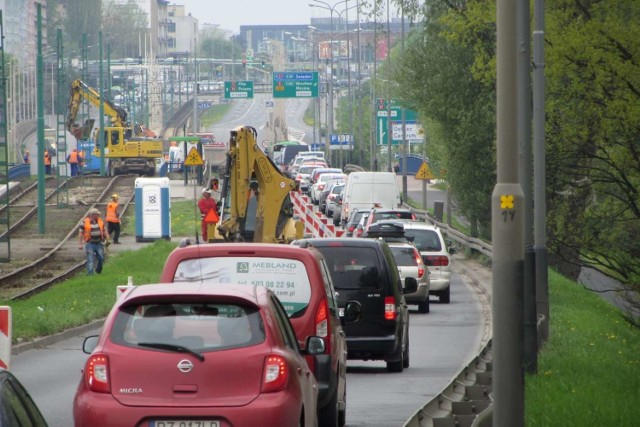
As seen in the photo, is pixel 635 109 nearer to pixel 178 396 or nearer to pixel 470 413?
pixel 470 413

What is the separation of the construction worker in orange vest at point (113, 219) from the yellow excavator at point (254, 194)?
9.05m

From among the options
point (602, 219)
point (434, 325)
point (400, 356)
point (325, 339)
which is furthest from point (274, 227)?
point (325, 339)

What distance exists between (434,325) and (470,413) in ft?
52.5

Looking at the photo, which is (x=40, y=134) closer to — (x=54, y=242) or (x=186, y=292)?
(x=54, y=242)

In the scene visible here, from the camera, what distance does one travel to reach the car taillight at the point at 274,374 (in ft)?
32.2

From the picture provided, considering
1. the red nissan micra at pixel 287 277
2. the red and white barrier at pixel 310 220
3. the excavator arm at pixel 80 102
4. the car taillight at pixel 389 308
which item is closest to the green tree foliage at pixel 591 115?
the car taillight at pixel 389 308

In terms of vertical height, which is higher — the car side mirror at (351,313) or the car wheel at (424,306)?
the car side mirror at (351,313)

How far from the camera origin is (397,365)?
1991 centimetres

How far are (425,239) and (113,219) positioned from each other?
1351cm

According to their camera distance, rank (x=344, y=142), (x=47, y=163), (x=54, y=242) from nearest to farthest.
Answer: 1. (x=54, y=242)
2. (x=47, y=163)
3. (x=344, y=142)

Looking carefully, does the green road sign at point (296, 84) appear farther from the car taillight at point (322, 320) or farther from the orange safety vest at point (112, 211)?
the car taillight at point (322, 320)

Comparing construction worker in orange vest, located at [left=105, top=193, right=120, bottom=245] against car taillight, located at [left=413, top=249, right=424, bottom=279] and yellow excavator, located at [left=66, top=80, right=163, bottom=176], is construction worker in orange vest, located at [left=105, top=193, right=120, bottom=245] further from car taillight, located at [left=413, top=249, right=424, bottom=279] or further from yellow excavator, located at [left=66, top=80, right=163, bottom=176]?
yellow excavator, located at [left=66, top=80, right=163, bottom=176]

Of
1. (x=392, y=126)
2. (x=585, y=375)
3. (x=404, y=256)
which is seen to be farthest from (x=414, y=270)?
(x=392, y=126)

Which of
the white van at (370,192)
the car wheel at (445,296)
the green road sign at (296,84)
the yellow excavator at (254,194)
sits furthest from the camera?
the green road sign at (296,84)
